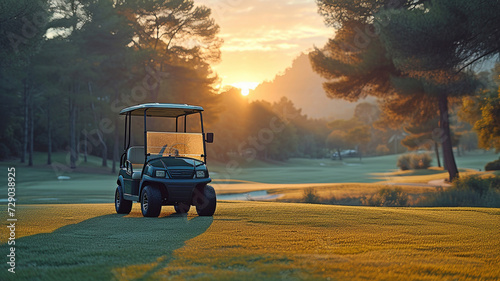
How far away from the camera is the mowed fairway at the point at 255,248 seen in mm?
4977

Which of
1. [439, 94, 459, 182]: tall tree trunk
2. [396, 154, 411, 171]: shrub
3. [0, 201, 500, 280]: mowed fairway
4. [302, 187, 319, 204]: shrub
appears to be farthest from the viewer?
[396, 154, 411, 171]: shrub

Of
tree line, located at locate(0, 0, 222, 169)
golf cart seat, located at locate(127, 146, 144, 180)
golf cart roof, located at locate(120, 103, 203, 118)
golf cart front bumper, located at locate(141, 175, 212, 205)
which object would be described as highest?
tree line, located at locate(0, 0, 222, 169)

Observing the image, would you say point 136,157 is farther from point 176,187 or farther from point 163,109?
point 176,187

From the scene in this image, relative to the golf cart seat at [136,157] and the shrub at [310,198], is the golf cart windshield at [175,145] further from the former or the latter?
the shrub at [310,198]

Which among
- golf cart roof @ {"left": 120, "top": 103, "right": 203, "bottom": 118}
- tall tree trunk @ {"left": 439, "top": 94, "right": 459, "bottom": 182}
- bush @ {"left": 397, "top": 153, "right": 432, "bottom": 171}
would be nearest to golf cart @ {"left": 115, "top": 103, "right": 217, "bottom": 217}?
golf cart roof @ {"left": 120, "top": 103, "right": 203, "bottom": 118}

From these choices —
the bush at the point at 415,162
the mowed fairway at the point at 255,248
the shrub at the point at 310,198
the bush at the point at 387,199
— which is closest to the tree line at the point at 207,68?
the bush at the point at 415,162

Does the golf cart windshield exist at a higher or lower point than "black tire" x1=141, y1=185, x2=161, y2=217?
higher

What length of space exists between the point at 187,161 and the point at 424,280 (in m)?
5.91

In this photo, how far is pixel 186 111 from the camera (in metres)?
10.8

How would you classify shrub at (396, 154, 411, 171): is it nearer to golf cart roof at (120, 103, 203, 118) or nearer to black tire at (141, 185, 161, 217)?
golf cart roof at (120, 103, 203, 118)

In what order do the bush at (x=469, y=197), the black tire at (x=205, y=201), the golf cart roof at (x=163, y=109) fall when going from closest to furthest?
the black tire at (x=205, y=201) → the golf cart roof at (x=163, y=109) → the bush at (x=469, y=197)

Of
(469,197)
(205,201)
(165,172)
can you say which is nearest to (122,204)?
(165,172)

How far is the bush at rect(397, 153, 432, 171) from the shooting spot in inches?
2135

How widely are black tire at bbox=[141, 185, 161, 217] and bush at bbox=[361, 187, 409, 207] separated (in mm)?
11665
